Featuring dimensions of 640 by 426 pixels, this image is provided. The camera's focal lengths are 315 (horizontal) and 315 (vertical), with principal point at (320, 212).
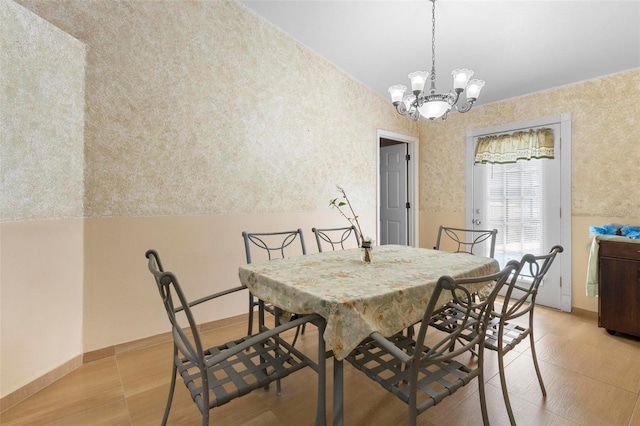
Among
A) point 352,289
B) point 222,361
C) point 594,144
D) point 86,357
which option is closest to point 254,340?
point 222,361

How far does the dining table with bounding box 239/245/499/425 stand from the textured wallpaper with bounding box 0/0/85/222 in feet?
4.49

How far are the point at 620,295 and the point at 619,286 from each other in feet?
0.24

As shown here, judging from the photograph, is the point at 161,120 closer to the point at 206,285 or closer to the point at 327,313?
the point at 206,285

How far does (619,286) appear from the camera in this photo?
2643 mm

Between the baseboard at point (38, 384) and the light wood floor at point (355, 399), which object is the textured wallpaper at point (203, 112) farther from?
the light wood floor at point (355, 399)

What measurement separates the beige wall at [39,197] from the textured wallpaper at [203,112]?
0.14 meters

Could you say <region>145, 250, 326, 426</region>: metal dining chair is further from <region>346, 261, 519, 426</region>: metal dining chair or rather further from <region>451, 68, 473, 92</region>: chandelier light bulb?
<region>451, 68, 473, 92</region>: chandelier light bulb

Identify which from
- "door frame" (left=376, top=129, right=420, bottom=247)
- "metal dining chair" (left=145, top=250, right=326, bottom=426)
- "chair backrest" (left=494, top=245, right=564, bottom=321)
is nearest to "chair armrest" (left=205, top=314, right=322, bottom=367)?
"metal dining chair" (left=145, top=250, right=326, bottom=426)

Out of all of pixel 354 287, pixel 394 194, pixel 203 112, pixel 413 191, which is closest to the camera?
pixel 354 287

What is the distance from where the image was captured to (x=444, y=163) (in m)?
4.27

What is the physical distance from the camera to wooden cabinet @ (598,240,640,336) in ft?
8.39

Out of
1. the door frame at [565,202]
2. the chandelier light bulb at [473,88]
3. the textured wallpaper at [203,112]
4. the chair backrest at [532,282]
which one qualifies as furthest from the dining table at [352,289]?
the door frame at [565,202]

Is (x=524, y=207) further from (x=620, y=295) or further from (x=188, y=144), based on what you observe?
(x=188, y=144)

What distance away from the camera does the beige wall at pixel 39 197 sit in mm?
1778
